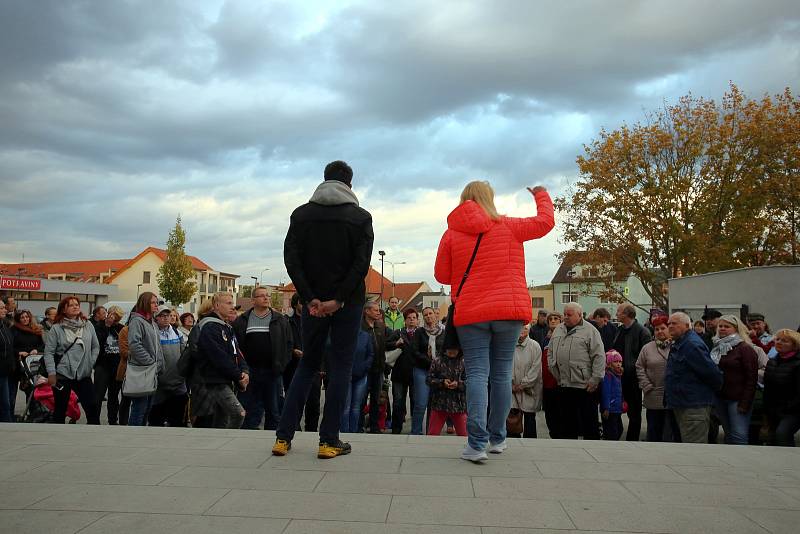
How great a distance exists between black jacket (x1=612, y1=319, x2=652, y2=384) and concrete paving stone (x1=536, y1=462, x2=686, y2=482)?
186 inches

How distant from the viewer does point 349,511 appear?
3.49m

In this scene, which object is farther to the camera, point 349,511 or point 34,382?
point 34,382

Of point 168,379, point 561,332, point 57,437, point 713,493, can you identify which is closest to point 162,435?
point 57,437

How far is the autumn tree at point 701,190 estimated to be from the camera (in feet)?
93.1

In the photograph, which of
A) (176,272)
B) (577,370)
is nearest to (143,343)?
(577,370)

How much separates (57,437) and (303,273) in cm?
285

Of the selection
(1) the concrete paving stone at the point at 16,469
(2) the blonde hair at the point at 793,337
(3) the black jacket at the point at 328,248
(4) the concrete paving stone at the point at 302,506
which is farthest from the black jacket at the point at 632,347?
(1) the concrete paving stone at the point at 16,469

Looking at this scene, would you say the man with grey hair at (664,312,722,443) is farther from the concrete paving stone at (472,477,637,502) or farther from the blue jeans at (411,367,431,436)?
the blue jeans at (411,367,431,436)

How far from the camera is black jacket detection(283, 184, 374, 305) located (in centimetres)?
456

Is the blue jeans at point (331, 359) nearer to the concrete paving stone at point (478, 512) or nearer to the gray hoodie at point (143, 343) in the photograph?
the concrete paving stone at point (478, 512)

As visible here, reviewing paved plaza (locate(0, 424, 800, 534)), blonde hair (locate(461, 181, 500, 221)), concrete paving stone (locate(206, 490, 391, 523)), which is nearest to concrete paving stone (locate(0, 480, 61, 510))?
paved plaza (locate(0, 424, 800, 534))

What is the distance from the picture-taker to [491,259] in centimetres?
472

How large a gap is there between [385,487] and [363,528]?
2.54 ft

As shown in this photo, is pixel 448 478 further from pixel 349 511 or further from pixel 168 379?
pixel 168 379
